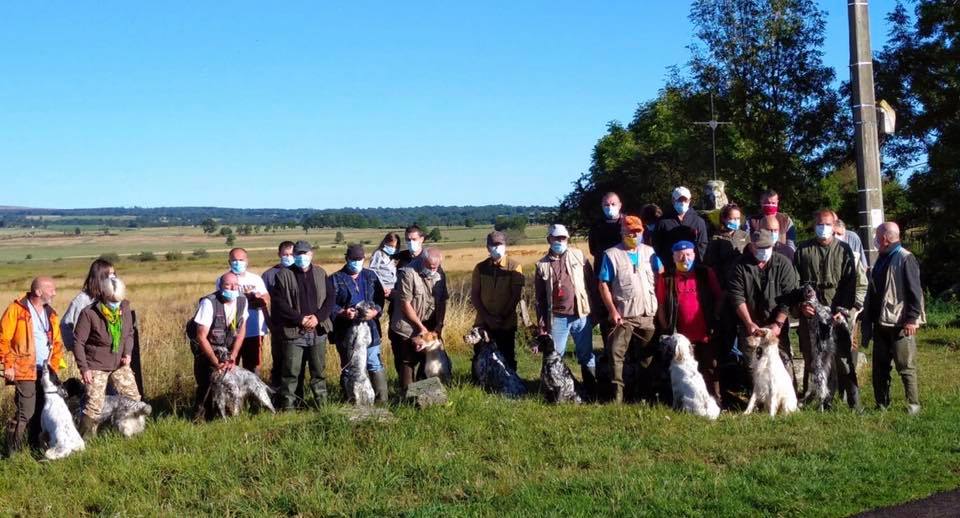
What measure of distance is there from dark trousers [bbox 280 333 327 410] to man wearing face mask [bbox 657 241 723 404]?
136 inches

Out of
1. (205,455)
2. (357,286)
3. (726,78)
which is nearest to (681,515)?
(205,455)

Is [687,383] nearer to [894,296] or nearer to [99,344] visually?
[894,296]

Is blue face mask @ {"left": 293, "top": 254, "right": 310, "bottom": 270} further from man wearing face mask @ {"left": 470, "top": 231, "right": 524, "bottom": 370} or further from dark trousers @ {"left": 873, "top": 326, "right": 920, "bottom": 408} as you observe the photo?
dark trousers @ {"left": 873, "top": 326, "right": 920, "bottom": 408}

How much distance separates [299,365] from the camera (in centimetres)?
948

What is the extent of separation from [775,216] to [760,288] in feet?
4.24

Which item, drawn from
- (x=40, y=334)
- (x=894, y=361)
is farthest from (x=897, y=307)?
(x=40, y=334)

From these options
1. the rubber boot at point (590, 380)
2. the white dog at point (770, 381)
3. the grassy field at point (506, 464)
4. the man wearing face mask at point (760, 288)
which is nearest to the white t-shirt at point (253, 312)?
the grassy field at point (506, 464)

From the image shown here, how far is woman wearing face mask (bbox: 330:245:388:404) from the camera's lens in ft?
31.5

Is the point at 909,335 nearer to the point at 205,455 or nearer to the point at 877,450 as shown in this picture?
the point at 877,450

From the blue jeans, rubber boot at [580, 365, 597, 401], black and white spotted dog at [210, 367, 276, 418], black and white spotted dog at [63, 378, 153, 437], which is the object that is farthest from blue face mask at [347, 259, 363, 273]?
rubber boot at [580, 365, 597, 401]

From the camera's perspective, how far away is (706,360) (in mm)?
9148

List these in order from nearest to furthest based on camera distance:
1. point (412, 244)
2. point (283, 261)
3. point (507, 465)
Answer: point (507, 465)
point (283, 261)
point (412, 244)

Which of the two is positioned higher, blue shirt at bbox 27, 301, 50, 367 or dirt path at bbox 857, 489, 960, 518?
blue shirt at bbox 27, 301, 50, 367

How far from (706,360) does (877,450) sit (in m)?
2.17
